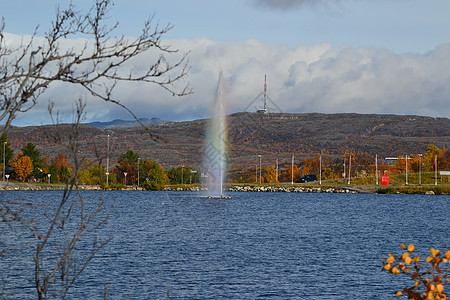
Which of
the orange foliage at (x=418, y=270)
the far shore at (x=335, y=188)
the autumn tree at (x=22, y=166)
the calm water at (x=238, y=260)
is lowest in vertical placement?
the calm water at (x=238, y=260)

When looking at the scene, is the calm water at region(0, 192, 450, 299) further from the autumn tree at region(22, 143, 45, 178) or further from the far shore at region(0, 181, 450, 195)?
the autumn tree at region(22, 143, 45, 178)

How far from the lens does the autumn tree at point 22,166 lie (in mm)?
183750

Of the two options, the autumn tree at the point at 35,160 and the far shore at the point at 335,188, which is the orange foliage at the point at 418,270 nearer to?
the far shore at the point at 335,188

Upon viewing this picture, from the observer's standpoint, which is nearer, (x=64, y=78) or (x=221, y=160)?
(x=64, y=78)

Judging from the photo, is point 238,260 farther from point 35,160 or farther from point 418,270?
point 35,160

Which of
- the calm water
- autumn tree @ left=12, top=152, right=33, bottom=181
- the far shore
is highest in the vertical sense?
autumn tree @ left=12, top=152, right=33, bottom=181

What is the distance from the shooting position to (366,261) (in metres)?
42.9

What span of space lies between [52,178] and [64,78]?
650 feet

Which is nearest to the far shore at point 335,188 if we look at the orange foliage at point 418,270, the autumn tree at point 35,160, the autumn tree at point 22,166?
the autumn tree at point 35,160

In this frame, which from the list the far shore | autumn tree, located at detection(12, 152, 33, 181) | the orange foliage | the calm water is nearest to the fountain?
the calm water

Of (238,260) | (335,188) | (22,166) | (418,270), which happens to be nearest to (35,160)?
(22,166)

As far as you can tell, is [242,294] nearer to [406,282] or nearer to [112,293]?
[112,293]

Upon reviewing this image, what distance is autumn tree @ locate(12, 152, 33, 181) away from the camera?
184m

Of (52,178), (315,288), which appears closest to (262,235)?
(315,288)
